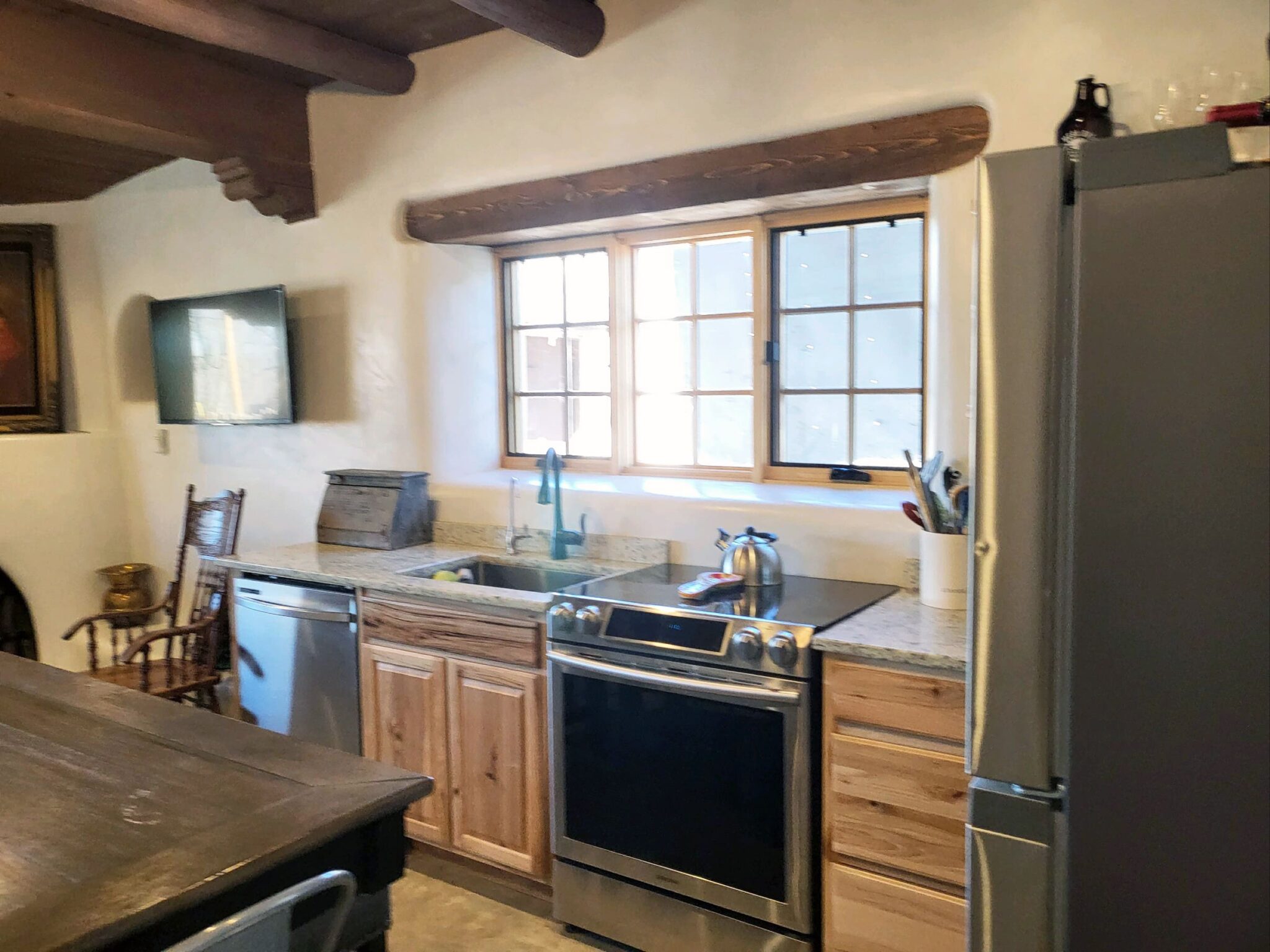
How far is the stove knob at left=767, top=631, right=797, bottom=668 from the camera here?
1.98 m

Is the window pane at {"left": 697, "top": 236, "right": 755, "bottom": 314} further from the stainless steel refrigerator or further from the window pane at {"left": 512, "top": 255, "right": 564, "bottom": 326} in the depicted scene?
the stainless steel refrigerator

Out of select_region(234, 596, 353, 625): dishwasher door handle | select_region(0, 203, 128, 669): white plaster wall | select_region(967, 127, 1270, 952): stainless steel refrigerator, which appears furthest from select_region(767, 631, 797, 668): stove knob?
select_region(0, 203, 128, 669): white plaster wall

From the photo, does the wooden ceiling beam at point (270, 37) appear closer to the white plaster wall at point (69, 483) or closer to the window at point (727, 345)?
the window at point (727, 345)

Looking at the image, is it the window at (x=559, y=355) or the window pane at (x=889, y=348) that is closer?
the window pane at (x=889, y=348)

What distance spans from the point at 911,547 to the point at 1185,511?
144cm

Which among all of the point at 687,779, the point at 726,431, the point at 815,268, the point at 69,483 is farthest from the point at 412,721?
the point at 69,483

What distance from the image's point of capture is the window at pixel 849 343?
276cm

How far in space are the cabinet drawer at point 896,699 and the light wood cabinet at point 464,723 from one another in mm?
849

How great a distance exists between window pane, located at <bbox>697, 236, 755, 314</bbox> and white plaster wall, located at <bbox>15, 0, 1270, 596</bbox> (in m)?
0.45

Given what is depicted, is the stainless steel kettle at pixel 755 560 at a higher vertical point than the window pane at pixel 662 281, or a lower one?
lower

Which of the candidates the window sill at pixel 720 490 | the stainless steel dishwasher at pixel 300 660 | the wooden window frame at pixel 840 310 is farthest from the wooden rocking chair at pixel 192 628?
the wooden window frame at pixel 840 310

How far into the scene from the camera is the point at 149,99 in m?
3.04

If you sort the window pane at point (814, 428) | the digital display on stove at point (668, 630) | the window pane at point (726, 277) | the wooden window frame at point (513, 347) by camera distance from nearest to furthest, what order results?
the digital display on stove at point (668, 630) < the window pane at point (814, 428) < the window pane at point (726, 277) < the wooden window frame at point (513, 347)

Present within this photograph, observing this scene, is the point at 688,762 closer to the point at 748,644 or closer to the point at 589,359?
the point at 748,644
